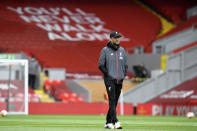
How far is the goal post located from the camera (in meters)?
22.6

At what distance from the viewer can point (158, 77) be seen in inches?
1262

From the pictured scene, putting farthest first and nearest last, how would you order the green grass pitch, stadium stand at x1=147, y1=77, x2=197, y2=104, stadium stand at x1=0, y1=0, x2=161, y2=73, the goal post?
stadium stand at x1=0, y1=0, x2=161, y2=73 < stadium stand at x1=147, y1=77, x2=197, y2=104 < the goal post < the green grass pitch

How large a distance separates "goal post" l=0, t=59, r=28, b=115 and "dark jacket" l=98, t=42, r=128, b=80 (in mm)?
11218

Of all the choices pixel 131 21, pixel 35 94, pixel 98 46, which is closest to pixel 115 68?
pixel 35 94

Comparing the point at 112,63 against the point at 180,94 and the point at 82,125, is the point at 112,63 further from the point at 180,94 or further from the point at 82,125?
the point at 180,94

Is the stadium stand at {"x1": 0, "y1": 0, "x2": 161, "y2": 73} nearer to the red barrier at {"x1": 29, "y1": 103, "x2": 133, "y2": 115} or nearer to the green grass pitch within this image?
the red barrier at {"x1": 29, "y1": 103, "x2": 133, "y2": 115}

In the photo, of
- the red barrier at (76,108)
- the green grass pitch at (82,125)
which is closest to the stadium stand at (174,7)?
the red barrier at (76,108)

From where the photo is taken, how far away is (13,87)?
78.7ft

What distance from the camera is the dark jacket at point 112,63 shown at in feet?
36.7

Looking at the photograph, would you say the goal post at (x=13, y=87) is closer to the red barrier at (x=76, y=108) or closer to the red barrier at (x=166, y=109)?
the red barrier at (x=76, y=108)

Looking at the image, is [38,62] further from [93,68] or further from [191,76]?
[191,76]

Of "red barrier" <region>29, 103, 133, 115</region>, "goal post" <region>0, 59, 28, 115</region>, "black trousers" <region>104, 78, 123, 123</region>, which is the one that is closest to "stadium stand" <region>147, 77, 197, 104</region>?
"red barrier" <region>29, 103, 133, 115</region>

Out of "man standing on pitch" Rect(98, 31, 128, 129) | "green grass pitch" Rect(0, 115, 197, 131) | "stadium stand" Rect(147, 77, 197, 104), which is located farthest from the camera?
"stadium stand" Rect(147, 77, 197, 104)

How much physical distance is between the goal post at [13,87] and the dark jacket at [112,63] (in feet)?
36.8
